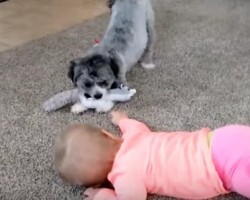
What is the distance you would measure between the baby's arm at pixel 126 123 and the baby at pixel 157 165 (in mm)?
118

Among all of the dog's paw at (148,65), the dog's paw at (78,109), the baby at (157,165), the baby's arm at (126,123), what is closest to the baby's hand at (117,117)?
the baby's arm at (126,123)

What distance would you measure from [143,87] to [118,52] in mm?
150

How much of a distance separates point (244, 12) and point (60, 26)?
0.95m

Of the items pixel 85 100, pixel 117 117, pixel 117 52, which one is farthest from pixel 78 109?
pixel 117 52

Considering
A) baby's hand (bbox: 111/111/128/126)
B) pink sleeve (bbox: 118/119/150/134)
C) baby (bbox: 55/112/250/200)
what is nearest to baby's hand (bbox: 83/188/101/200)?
baby (bbox: 55/112/250/200)

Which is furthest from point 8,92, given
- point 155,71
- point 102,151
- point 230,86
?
point 230,86

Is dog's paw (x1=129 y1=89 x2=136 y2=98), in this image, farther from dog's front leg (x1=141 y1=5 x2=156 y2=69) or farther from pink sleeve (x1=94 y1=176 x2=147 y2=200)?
pink sleeve (x1=94 y1=176 x2=147 y2=200)

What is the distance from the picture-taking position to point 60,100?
141 centimetres

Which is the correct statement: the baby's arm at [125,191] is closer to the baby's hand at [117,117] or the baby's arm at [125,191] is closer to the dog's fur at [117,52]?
the baby's hand at [117,117]

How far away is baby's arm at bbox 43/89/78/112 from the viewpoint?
4.60 feet

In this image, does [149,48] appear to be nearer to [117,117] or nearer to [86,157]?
[117,117]

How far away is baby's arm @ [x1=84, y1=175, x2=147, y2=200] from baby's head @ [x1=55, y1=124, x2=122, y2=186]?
41 millimetres

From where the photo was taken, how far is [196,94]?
1.48m

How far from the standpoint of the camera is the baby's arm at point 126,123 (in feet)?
3.87
